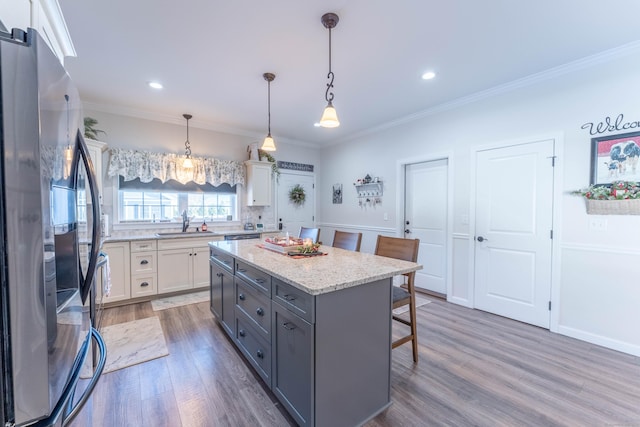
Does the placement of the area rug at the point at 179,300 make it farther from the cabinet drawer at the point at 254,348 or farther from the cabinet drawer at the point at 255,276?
the cabinet drawer at the point at 255,276

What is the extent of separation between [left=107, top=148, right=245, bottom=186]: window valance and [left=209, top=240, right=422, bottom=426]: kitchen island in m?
3.02

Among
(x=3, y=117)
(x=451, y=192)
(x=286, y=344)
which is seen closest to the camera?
(x=3, y=117)

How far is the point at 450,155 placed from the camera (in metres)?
3.70

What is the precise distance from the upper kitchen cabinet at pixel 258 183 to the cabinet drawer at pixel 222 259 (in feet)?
6.58

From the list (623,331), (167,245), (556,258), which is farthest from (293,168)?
(623,331)

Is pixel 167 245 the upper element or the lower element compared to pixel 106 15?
lower

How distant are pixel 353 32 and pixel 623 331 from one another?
3520mm

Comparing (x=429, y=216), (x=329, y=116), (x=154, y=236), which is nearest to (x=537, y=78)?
(x=429, y=216)

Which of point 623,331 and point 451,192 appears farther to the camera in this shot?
point 451,192

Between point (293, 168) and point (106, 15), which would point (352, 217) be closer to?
point (293, 168)

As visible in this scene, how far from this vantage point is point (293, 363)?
5.20 ft

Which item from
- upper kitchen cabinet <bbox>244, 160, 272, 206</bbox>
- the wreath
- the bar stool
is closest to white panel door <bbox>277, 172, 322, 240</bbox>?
the wreath

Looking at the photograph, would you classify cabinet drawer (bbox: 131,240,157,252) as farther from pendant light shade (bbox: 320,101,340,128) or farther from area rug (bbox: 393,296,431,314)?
area rug (bbox: 393,296,431,314)

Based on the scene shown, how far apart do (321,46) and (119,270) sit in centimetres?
358
